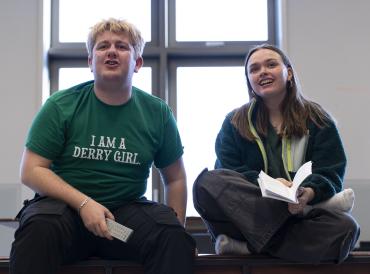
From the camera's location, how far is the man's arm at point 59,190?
138cm

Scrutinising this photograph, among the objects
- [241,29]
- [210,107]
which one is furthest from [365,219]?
[241,29]

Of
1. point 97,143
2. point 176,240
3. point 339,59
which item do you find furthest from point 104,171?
point 339,59

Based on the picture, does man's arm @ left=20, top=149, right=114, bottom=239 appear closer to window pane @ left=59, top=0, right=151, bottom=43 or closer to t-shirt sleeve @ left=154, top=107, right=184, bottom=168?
t-shirt sleeve @ left=154, top=107, right=184, bottom=168

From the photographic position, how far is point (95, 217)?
1377 millimetres

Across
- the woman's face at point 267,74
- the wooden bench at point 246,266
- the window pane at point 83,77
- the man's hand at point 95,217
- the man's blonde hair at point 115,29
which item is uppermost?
the window pane at point 83,77

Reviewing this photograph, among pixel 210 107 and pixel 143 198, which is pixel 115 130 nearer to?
pixel 143 198

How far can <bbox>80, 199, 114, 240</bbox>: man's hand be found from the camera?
137 centimetres

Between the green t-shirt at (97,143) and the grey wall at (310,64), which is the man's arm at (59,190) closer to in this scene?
the green t-shirt at (97,143)

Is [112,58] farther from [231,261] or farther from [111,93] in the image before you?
[231,261]

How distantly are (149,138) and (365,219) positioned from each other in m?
1.73

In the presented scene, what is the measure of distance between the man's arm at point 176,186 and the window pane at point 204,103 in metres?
1.40

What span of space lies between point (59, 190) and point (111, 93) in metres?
0.40

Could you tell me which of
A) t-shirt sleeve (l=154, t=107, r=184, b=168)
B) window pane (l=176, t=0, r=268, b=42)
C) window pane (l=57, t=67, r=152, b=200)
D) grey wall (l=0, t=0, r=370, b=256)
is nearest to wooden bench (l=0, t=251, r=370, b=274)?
t-shirt sleeve (l=154, t=107, r=184, b=168)

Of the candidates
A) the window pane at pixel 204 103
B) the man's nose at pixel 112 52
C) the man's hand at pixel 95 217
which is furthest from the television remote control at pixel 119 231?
the window pane at pixel 204 103
